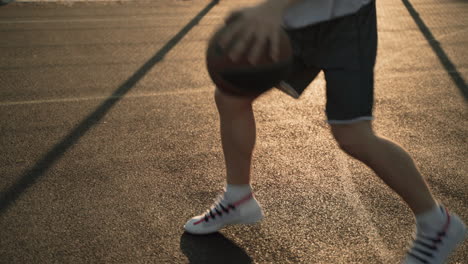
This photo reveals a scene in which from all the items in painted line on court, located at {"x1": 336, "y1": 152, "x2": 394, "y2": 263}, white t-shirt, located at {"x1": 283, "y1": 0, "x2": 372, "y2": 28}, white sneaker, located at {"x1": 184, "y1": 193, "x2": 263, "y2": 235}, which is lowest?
painted line on court, located at {"x1": 336, "y1": 152, "x2": 394, "y2": 263}

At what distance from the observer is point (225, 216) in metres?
2.72

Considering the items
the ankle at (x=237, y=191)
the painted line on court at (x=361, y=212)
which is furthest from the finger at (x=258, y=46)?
the painted line on court at (x=361, y=212)

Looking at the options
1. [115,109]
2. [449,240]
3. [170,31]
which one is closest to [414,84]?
[115,109]

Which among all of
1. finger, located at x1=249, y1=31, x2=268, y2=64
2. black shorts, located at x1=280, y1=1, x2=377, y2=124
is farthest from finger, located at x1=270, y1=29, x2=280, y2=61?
black shorts, located at x1=280, y1=1, x2=377, y2=124

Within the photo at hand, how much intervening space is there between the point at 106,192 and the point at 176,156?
2.24 ft

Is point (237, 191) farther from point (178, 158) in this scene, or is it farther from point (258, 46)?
point (178, 158)

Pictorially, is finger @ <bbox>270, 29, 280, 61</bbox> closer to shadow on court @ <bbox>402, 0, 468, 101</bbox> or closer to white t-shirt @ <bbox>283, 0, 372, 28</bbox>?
white t-shirt @ <bbox>283, 0, 372, 28</bbox>

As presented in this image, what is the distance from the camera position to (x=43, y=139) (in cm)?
415

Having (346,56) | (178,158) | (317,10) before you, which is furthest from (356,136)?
(178,158)

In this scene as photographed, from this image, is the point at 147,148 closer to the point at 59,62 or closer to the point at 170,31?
the point at 59,62

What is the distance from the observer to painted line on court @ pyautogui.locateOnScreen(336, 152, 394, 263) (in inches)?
105

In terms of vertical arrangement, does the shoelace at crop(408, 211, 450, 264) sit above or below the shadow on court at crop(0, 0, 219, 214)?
above

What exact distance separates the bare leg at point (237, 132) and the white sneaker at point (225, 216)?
11 centimetres

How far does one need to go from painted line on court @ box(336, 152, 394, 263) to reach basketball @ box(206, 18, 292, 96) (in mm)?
1106
